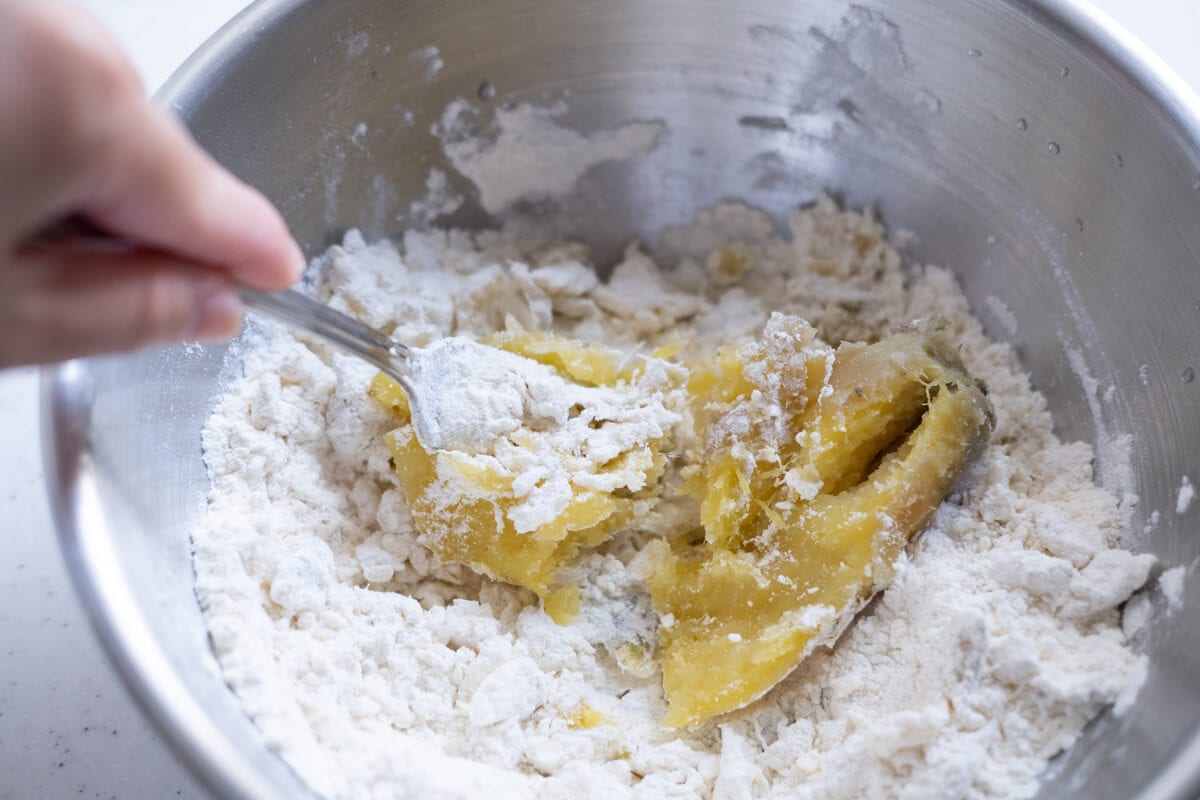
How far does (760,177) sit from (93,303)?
1424 millimetres

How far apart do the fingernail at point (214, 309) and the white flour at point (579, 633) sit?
17.1 inches

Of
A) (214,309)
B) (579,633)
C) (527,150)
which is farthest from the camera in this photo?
(527,150)

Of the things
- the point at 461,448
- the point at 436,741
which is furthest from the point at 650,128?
the point at 436,741

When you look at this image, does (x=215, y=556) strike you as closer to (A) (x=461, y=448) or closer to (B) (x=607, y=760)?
(A) (x=461, y=448)

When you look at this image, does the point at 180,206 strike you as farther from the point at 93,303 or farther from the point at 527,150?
the point at 527,150

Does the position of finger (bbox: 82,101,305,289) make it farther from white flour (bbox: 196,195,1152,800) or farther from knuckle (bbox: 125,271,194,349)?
white flour (bbox: 196,195,1152,800)

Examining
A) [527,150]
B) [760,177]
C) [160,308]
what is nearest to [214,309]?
[160,308]

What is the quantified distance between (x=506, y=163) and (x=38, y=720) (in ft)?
4.52

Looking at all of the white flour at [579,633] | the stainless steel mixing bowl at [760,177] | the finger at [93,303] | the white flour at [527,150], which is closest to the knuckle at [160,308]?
the finger at [93,303]

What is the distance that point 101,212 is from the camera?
1073mm

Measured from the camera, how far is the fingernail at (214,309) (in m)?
1.19

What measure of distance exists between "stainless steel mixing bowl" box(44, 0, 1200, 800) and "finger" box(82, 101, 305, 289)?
0.32m

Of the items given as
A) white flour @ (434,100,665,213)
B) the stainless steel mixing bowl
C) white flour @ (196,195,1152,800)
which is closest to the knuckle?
the stainless steel mixing bowl

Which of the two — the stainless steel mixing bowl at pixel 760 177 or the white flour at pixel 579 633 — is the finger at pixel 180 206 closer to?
the stainless steel mixing bowl at pixel 760 177
